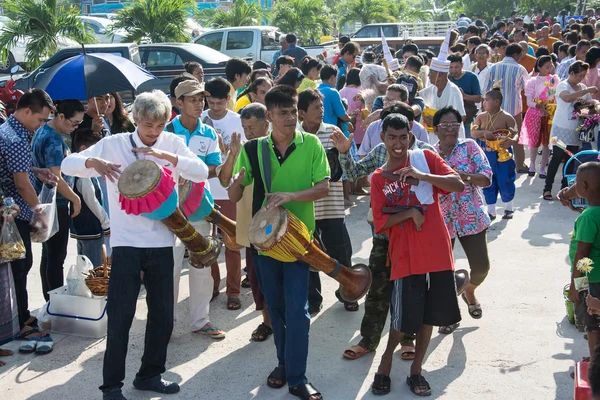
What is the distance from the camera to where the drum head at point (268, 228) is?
4.64 m

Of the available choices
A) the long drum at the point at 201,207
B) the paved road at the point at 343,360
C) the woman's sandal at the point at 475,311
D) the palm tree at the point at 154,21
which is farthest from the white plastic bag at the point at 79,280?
the palm tree at the point at 154,21

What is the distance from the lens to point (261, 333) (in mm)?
6020

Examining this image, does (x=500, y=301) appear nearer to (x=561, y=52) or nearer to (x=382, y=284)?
(x=382, y=284)

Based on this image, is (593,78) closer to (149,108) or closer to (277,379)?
(277,379)

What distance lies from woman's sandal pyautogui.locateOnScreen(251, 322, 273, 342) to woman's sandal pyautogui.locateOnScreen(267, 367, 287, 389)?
807mm

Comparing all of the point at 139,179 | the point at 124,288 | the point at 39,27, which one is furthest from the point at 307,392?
the point at 39,27

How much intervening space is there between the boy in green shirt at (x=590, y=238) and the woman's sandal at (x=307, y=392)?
1.72 metres

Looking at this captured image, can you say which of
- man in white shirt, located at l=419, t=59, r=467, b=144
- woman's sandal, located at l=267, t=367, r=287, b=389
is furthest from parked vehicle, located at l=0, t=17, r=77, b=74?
woman's sandal, located at l=267, t=367, r=287, b=389

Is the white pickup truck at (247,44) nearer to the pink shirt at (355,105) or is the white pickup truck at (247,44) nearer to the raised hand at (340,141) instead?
the pink shirt at (355,105)

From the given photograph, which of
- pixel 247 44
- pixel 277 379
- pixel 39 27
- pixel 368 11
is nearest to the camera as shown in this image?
pixel 277 379

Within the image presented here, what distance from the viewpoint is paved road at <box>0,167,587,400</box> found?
16.8 feet

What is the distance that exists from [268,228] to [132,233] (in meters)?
0.86

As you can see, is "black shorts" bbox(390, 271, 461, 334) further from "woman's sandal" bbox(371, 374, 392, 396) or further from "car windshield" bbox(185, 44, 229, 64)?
"car windshield" bbox(185, 44, 229, 64)

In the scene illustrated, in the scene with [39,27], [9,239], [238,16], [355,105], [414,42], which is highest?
[238,16]
